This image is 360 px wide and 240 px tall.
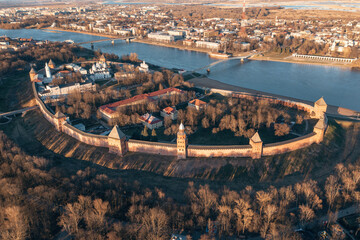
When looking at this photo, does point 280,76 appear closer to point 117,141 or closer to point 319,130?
point 319,130

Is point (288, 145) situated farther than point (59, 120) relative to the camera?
No

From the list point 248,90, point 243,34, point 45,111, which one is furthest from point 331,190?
point 243,34

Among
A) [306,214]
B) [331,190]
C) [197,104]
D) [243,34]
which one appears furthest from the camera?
[243,34]

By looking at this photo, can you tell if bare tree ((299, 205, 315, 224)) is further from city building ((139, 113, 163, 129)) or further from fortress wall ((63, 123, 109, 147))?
fortress wall ((63, 123, 109, 147))

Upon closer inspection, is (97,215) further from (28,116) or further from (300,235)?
(28,116)

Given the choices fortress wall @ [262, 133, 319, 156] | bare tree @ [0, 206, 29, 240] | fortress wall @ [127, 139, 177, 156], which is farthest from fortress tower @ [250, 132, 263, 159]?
bare tree @ [0, 206, 29, 240]

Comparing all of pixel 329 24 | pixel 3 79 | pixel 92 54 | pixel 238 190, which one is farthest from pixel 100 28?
pixel 238 190
